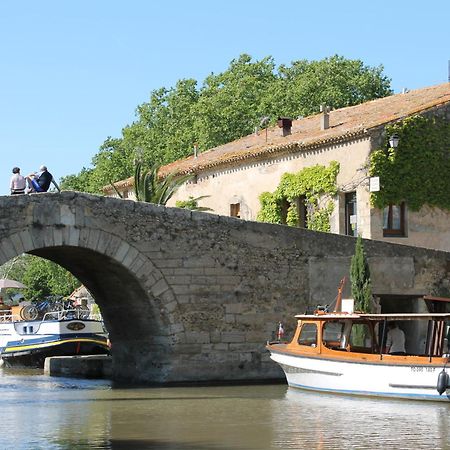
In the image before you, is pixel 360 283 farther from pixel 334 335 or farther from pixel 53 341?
pixel 53 341

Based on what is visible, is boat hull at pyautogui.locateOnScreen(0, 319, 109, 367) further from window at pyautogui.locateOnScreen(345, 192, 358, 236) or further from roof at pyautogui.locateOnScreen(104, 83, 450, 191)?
window at pyautogui.locateOnScreen(345, 192, 358, 236)

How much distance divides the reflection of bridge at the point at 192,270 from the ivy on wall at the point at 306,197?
14.9 feet

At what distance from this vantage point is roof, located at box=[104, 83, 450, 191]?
29734mm

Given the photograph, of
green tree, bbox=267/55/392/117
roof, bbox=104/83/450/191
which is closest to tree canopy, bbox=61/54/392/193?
green tree, bbox=267/55/392/117

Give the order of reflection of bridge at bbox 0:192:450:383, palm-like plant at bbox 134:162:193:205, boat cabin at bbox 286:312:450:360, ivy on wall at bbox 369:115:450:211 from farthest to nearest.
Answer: palm-like plant at bbox 134:162:193:205 < ivy on wall at bbox 369:115:450:211 < reflection of bridge at bbox 0:192:450:383 < boat cabin at bbox 286:312:450:360

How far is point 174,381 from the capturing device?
79.6 feet

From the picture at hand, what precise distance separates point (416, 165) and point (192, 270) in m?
7.83

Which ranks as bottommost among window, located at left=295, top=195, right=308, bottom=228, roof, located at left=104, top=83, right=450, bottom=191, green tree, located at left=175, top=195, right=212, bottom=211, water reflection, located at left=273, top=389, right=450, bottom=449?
water reflection, located at left=273, top=389, right=450, bottom=449

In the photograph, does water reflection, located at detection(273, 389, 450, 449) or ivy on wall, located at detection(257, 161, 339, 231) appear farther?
ivy on wall, located at detection(257, 161, 339, 231)

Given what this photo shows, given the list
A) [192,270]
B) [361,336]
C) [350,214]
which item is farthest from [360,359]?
[350,214]

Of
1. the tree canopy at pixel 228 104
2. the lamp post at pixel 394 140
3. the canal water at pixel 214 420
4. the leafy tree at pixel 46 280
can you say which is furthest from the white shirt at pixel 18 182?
the leafy tree at pixel 46 280

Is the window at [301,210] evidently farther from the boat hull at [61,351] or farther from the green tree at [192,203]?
the boat hull at [61,351]

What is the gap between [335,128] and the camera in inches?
1233

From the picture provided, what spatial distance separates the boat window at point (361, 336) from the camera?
878 inches
